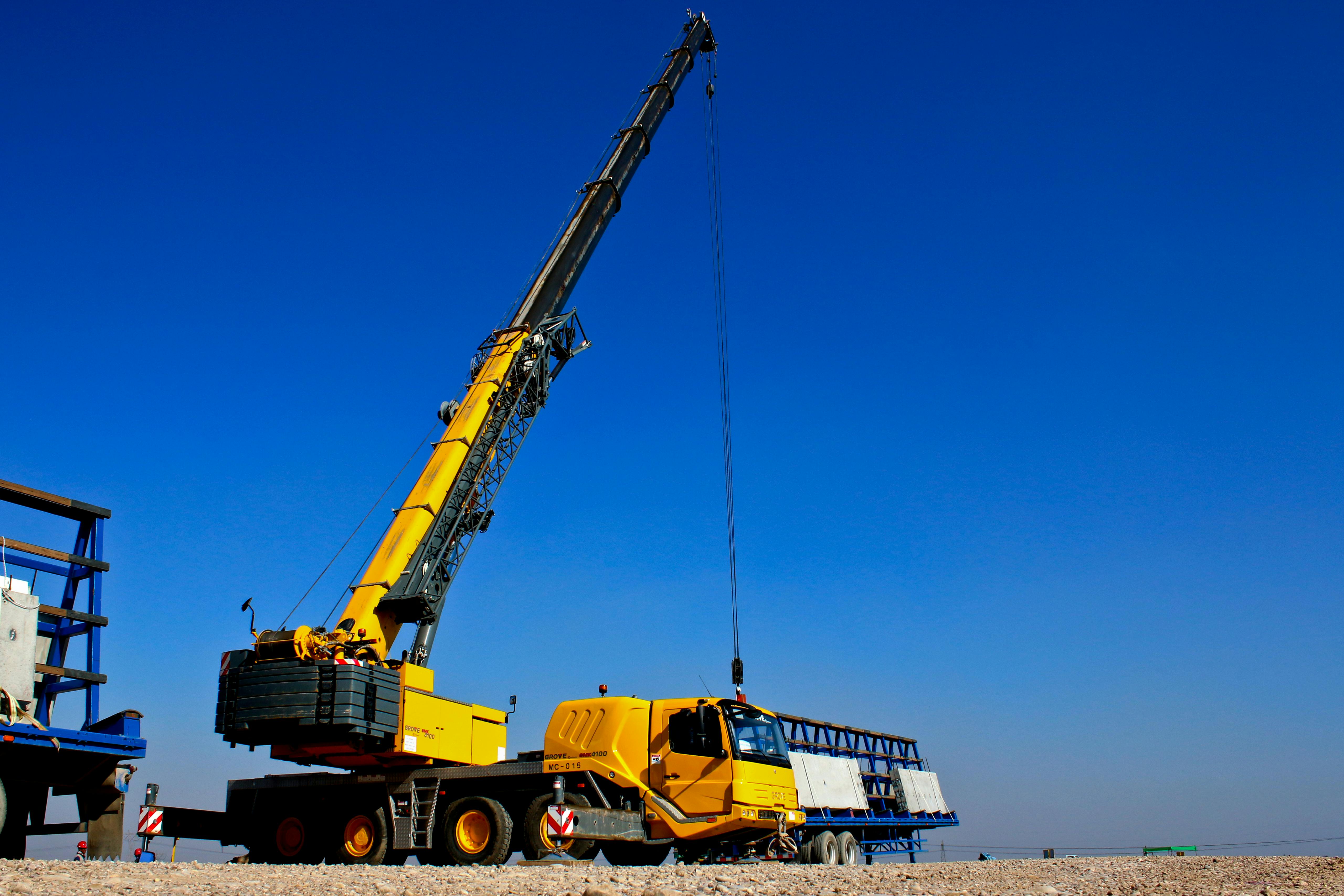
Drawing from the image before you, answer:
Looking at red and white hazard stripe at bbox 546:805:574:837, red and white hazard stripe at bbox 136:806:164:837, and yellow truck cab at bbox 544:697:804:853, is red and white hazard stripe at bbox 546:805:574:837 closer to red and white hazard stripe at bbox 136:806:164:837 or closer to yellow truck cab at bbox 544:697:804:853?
yellow truck cab at bbox 544:697:804:853

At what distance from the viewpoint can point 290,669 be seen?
43.7 ft

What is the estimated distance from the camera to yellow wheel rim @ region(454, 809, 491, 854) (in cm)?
1366

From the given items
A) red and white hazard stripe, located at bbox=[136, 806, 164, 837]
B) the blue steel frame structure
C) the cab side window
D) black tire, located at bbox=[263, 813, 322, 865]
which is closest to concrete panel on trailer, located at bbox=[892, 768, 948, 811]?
the blue steel frame structure

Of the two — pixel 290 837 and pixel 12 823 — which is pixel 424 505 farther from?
pixel 12 823

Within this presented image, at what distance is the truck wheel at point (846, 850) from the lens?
54.4 ft

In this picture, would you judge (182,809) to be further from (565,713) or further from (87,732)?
(565,713)

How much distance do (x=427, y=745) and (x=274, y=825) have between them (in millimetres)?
3121

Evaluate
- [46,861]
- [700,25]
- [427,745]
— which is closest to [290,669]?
[427,745]

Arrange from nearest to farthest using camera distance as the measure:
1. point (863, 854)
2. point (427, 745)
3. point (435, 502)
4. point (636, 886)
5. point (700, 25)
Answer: point (636, 886)
point (427, 745)
point (435, 502)
point (863, 854)
point (700, 25)

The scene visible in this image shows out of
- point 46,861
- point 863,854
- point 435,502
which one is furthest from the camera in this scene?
point 863,854

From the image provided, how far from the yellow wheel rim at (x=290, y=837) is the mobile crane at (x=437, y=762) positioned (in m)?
0.03

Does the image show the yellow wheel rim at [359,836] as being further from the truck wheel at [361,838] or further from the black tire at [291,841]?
the black tire at [291,841]

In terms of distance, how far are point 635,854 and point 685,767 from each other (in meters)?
2.43

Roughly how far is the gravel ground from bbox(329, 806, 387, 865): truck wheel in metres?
0.99
